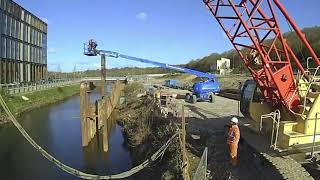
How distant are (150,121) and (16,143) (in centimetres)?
854

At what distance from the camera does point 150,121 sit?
68.6 feet

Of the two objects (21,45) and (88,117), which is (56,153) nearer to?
(88,117)

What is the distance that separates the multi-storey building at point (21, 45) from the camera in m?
41.3

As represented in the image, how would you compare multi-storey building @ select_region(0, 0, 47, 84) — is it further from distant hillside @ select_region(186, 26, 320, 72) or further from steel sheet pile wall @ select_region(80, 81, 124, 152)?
distant hillside @ select_region(186, 26, 320, 72)

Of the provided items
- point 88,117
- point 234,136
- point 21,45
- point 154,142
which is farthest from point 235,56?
point 234,136

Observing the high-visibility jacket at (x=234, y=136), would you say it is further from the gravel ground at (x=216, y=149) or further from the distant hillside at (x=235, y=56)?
the distant hillside at (x=235, y=56)

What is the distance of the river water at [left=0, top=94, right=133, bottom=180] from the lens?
1758 centimetres

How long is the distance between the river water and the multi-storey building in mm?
14047

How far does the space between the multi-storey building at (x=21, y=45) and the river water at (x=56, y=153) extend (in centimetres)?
1405

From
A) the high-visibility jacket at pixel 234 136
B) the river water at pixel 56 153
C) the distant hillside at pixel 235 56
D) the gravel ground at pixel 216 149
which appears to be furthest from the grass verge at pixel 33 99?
the distant hillside at pixel 235 56

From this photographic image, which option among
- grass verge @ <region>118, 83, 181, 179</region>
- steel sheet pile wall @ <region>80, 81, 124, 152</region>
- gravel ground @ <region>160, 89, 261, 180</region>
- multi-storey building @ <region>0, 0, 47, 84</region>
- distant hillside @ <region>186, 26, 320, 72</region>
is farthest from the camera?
distant hillside @ <region>186, 26, 320, 72</region>

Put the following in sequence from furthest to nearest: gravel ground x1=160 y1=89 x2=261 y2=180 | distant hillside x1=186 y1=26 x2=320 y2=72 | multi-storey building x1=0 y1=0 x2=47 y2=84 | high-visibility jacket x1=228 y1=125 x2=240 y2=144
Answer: distant hillside x1=186 y1=26 x2=320 y2=72 → multi-storey building x1=0 y1=0 x2=47 y2=84 → high-visibility jacket x1=228 y1=125 x2=240 y2=144 → gravel ground x1=160 y1=89 x2=261 y2=180

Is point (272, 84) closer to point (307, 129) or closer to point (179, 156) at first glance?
point (307, 129)

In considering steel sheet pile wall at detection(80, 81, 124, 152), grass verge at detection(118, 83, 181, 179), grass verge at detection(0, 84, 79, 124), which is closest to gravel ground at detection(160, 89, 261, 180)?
grass verge at detection(118, 83, 181, 179)
